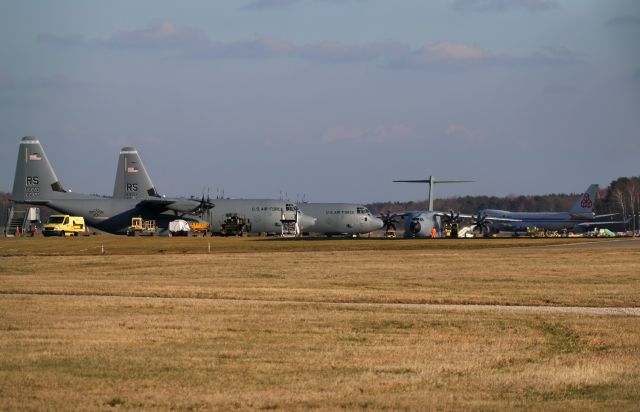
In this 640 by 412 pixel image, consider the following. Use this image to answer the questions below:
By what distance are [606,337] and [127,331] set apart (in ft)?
29.8

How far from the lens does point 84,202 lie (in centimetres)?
8325

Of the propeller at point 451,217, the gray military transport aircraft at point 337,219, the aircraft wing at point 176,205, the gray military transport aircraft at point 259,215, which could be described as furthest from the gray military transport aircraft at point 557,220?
the aircraft wing at point 176,205

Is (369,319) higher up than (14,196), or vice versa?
(14,196)

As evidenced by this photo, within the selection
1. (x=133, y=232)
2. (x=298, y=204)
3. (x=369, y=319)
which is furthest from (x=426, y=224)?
(x=369, y=319)

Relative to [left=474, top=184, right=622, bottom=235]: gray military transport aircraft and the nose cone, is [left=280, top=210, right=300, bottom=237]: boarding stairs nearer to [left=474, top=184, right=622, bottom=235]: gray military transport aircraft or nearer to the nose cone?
the nose cone

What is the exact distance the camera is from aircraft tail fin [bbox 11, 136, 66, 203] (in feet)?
278

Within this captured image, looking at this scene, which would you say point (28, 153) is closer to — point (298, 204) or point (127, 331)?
point (298, 204)

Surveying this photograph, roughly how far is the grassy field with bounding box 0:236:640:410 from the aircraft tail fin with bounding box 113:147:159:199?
2139 inches

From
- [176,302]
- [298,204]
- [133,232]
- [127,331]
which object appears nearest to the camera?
[127,331]

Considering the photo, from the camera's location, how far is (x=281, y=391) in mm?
12328

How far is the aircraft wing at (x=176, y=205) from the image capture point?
81.7m

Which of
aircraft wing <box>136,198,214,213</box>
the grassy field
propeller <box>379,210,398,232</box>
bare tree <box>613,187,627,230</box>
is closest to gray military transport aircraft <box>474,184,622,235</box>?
propeller <box>379,210,398,232</box>

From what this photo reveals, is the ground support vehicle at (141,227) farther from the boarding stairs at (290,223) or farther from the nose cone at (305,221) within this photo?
the nose cone at (305,221)

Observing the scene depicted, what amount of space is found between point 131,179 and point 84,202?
9554 mm
